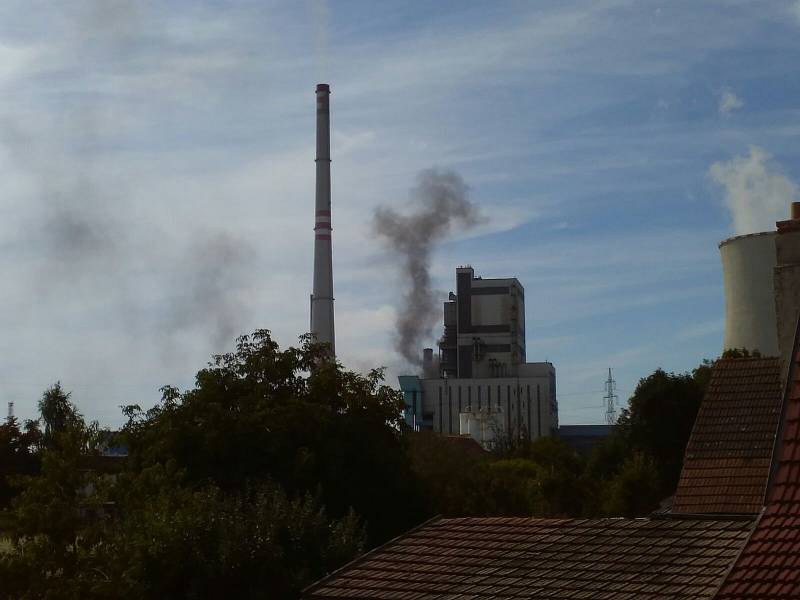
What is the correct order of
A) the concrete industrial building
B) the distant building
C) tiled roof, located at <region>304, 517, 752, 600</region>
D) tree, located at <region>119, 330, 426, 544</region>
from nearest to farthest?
tiled roof, located at <region>304, 517, 752, 600</region>, tree, located at <region>119, 330, 426, 544</region>, the concrete industrial building, the distant building

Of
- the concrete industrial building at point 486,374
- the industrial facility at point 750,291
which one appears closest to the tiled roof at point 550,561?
the industrial facility at point 750,291

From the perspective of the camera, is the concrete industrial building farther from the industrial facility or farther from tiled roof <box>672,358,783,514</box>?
tiled roof <box>672,358,783,514</box>

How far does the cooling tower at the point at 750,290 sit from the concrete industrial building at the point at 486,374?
56.1m

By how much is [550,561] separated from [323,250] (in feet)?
198

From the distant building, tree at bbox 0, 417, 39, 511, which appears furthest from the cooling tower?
the distant building

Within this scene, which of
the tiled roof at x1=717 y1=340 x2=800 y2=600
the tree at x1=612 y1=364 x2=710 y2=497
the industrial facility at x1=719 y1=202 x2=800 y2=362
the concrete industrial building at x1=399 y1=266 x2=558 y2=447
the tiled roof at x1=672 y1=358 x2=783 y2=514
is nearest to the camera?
the tiled roof at x1=717 y1=340 x2=800 y2=600

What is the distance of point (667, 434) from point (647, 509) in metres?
11.6

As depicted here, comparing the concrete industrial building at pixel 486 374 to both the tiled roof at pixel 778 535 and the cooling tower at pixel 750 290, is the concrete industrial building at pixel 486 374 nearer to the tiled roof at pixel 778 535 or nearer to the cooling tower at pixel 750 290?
the cooling tower at pixel 750 290

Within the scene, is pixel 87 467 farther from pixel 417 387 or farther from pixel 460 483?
pixel 417 387

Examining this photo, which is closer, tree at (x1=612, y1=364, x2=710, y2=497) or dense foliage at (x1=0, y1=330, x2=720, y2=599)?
dense foliage at (x1=0, y1=330, x2=720, y2=599)

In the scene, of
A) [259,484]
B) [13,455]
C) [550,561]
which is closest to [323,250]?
[13,455]

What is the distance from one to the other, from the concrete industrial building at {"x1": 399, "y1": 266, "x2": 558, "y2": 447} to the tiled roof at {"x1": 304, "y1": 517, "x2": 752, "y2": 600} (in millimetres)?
83489

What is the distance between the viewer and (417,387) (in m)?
97.9

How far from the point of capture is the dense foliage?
1502cm
